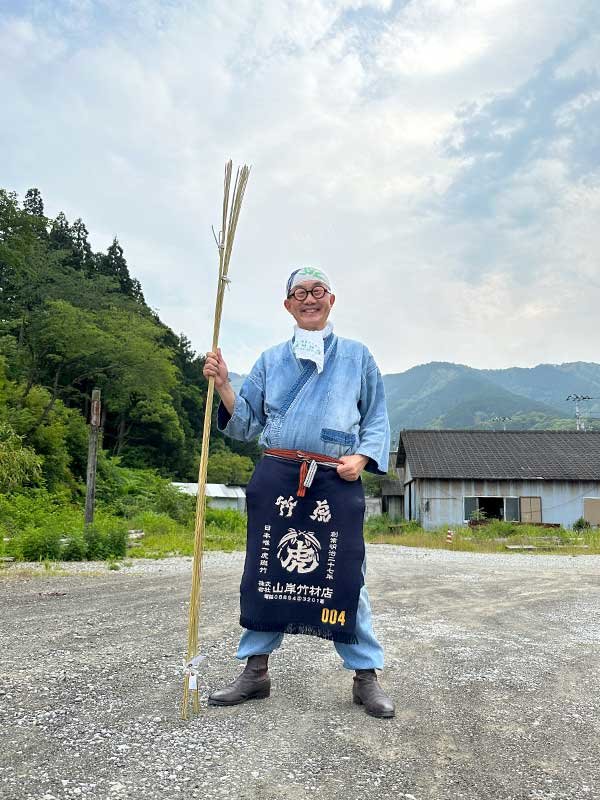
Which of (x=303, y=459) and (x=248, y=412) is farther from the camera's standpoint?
(x=248, y=412)

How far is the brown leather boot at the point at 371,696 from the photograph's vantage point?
270 centimetres

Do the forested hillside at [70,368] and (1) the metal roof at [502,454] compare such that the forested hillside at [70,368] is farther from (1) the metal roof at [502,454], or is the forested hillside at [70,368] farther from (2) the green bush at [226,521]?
(1) the metal roof at [502,454]

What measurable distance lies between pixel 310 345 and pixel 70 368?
83.9 feet

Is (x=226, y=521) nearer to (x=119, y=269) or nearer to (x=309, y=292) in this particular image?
(x=309, y=292)

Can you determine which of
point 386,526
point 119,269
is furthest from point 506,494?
point 119,269

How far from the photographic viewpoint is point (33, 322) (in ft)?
Answer: 80.6

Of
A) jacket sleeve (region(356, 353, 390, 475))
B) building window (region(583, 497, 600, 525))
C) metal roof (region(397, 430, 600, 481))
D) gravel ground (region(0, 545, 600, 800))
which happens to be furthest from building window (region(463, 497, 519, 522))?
jacket sleeve (region(356, 353, 390, 475))

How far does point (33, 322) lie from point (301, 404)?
24.0 m

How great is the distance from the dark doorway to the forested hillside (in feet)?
47.2

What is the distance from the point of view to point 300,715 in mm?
2705

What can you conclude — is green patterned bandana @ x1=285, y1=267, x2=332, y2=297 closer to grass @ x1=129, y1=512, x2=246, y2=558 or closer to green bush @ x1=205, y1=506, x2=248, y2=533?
grass @ x1=129, y1=512, x2=246, y2=558

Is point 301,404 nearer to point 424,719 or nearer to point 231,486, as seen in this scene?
point 424,719

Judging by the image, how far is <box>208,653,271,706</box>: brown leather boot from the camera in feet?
9.23

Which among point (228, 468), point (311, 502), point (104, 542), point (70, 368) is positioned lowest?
point (104, 542)
